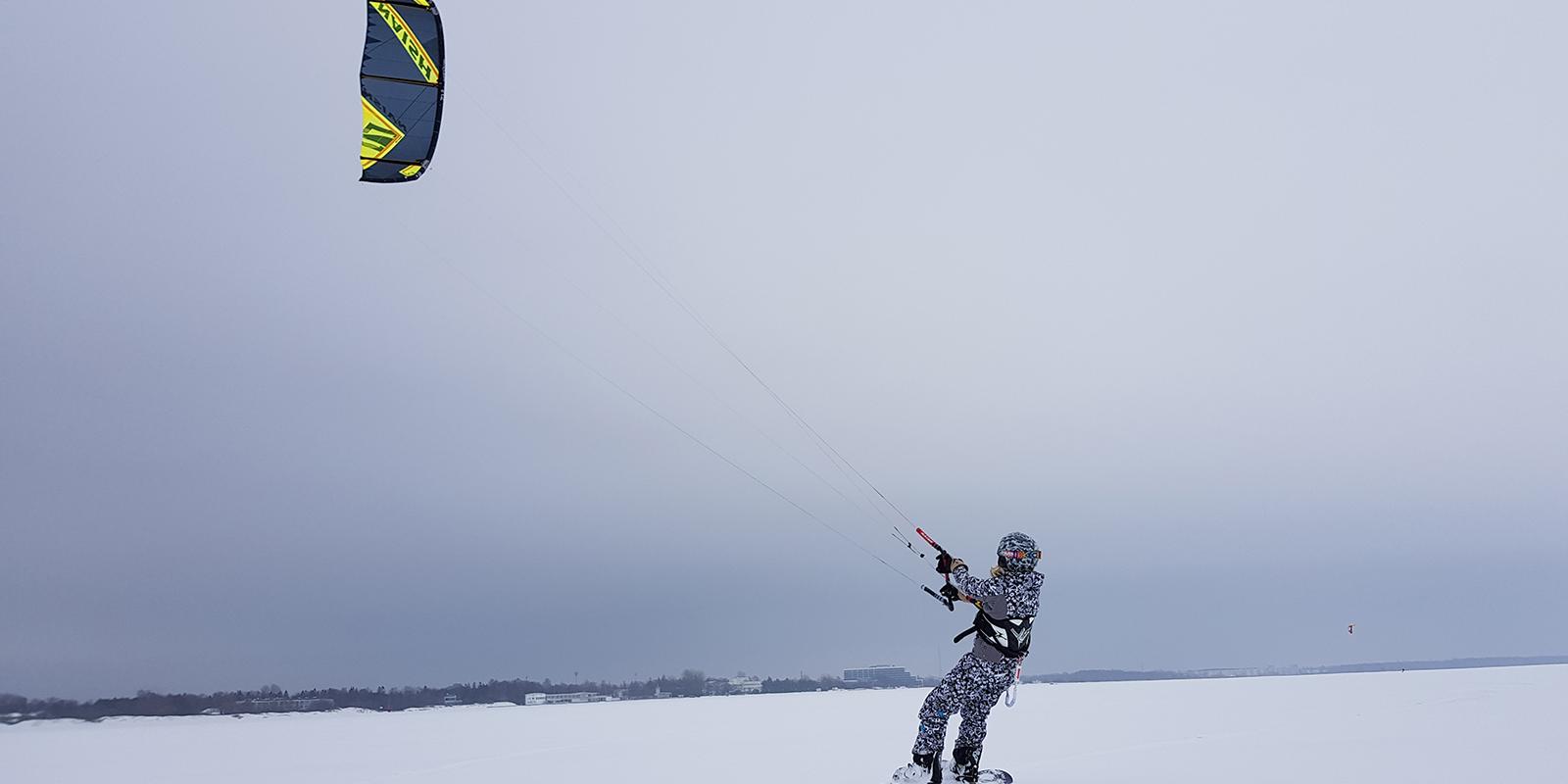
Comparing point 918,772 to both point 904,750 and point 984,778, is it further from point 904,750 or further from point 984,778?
point 904,750

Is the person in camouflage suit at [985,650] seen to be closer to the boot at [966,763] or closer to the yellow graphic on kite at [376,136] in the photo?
the boot at [966,763]

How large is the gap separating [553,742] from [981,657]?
1187cm

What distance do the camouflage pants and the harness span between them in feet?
0.66

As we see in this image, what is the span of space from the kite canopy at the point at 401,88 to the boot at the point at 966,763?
32.3 feet

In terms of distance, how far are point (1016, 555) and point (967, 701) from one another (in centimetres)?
156

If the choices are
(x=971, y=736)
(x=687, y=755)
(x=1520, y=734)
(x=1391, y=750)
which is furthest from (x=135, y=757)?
(x=1520, y=734)

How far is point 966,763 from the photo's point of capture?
10156 millimetres

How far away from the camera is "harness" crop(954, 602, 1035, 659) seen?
999cm

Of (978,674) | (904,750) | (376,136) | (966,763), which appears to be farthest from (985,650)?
(376,136)

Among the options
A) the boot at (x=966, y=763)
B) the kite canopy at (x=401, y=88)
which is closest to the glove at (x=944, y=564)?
the boot at (x=966, y=763)

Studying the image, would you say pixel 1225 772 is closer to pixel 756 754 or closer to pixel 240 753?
pixel 756 754

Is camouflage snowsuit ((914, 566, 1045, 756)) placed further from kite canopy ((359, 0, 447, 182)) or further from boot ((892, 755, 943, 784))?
kite canopy ((359, 0, 447, 182))

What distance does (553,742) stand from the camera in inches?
757

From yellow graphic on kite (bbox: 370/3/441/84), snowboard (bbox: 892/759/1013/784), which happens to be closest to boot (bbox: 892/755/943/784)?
snowboard (bbox: 892/759/1013/784)
